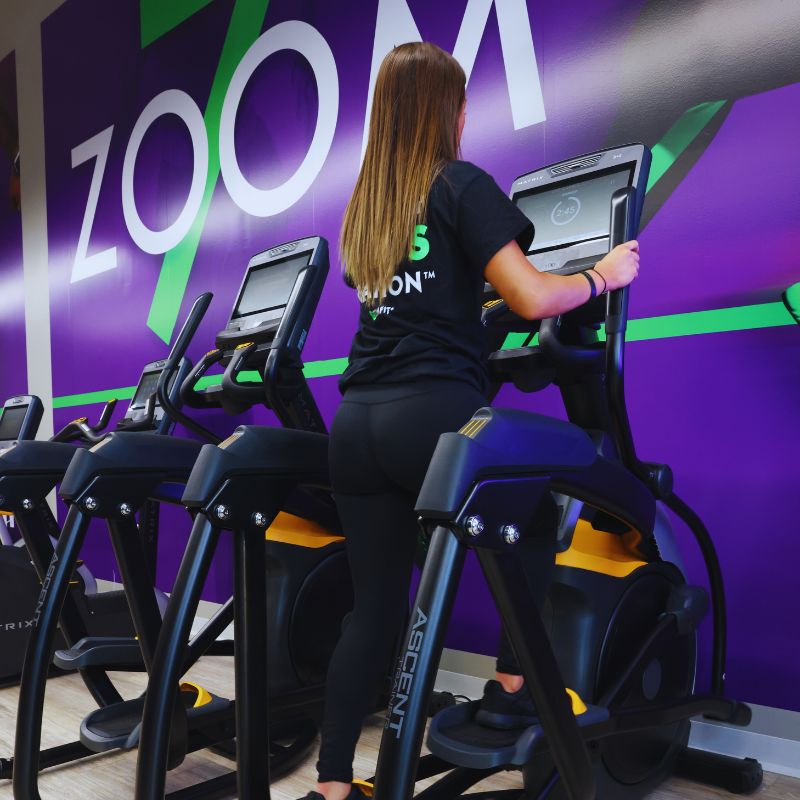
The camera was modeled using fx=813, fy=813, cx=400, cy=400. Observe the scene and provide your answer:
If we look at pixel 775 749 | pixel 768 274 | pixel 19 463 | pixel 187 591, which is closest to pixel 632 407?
pixel 768 274

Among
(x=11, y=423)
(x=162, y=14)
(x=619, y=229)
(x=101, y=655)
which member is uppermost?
(x=162, y=14)

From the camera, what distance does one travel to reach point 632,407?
2.70m

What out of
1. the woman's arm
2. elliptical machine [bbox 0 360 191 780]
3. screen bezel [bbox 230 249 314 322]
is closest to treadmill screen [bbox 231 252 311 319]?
screen bezel [bbox 230 249 314 322]

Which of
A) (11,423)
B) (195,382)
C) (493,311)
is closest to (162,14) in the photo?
(11,423)

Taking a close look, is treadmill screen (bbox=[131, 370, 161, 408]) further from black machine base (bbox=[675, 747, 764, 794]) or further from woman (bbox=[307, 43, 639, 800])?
black machine base (bbox=[675, 747, 764, 794])

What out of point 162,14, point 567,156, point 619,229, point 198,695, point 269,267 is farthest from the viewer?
point 162,14

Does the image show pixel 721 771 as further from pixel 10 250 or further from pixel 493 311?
pixel 10 250

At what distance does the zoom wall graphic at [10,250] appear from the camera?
6324 mm

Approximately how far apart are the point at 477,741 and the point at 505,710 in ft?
0.34

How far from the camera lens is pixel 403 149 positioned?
1663 mm

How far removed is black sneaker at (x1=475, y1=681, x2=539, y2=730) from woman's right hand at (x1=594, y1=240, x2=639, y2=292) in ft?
2.83

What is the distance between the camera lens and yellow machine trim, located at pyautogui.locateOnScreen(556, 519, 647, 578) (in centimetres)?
199

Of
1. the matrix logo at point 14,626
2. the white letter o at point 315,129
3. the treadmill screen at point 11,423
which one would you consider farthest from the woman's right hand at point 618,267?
the treadmill screen at point 11,423

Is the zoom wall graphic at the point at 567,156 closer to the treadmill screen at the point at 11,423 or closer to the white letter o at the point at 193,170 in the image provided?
the white letter o at the point at 193,170
